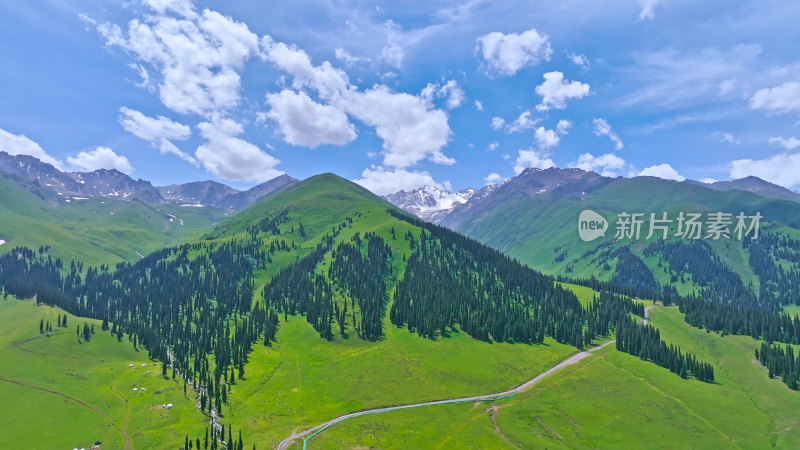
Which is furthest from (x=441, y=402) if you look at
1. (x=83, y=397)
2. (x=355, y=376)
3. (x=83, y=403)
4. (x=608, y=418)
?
(x=83, y=397)

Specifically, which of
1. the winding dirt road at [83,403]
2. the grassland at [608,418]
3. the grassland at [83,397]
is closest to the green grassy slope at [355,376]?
the grassland at [608,418]

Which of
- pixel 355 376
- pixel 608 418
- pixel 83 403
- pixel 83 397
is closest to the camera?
pixel 608 418

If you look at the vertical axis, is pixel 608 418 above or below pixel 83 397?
above

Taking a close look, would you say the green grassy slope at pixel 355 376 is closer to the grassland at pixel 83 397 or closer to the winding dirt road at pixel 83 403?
the grassland at pixel 83 397

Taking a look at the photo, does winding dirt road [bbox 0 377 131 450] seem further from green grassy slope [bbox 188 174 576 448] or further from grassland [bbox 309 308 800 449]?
grassland [bbox 309 308 800 449]

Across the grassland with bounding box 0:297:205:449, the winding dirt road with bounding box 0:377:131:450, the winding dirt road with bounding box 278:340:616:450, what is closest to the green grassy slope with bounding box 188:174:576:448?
the winding dirt road with bounding box 278:340:616:450

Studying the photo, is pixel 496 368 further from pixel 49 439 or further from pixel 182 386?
pixel 49 439

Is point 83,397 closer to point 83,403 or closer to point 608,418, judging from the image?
point 83,403

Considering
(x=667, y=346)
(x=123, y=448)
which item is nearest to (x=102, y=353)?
(x=123, y=448)
